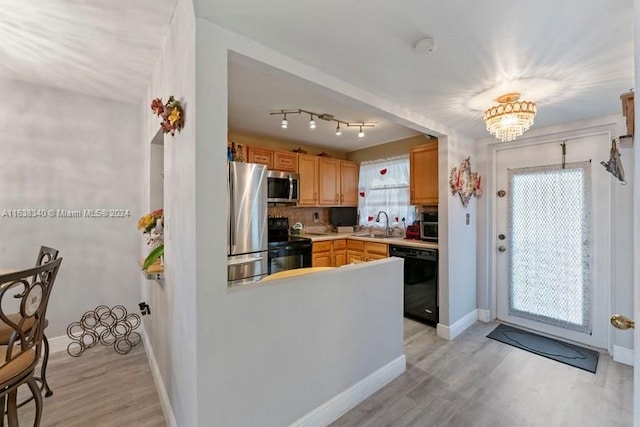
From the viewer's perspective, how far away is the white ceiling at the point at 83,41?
4.82ft

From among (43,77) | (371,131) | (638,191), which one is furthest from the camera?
(371,131)

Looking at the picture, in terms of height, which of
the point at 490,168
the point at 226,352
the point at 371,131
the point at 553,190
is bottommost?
the point at 226,352

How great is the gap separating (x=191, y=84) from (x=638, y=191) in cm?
154

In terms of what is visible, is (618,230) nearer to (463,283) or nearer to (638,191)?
(463,283)

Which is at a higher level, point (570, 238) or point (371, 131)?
point (371, 131)

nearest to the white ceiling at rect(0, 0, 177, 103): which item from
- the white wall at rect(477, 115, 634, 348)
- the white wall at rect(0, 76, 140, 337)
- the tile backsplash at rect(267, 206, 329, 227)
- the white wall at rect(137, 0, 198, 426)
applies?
the white wall at rect(137, 0, 198, 426)

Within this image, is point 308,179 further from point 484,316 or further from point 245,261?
point 484,316

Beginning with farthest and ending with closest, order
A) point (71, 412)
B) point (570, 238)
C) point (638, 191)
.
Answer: point (570, 238) < point (71, 412) < point (638, 191)

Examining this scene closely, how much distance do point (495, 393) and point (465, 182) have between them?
2069mm

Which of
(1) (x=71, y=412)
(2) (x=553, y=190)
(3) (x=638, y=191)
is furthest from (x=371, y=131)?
(1) (x=71, y=412)

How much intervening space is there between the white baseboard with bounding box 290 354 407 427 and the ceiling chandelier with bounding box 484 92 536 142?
1.99 m

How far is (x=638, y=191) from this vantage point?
1.82 feet

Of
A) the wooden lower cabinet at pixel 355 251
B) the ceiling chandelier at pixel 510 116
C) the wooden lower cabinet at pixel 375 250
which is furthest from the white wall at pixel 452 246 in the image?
the wooden lower cabinet at pixel 355 251

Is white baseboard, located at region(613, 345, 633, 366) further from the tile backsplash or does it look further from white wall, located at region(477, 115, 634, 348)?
the tile backsplash
